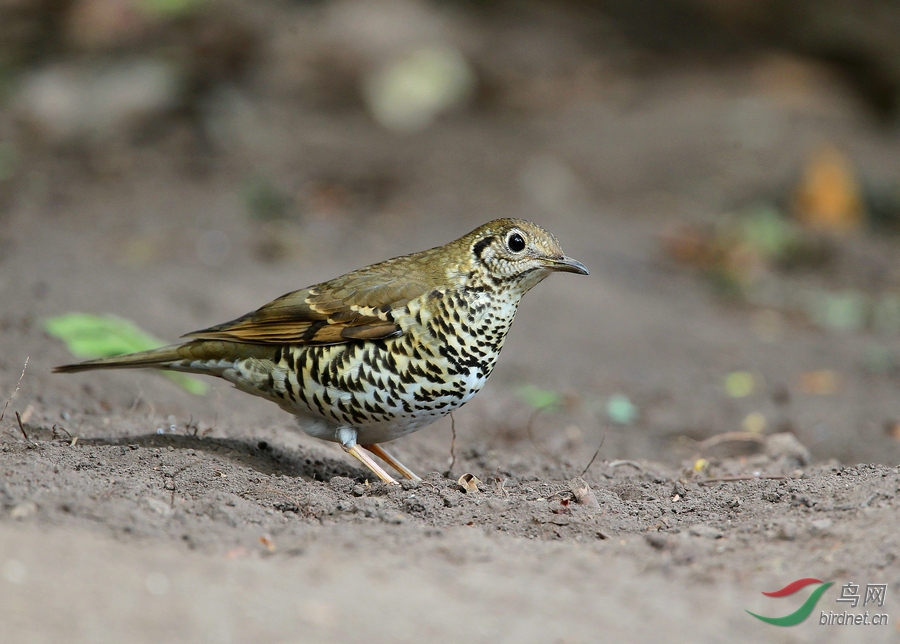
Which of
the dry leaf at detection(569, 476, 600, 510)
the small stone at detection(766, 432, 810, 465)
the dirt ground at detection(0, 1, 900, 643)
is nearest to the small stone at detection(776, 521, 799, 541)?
the dirt ground at detection(0, 1, 900, 643)

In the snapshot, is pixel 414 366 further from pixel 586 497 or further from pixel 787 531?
pixel 787 531

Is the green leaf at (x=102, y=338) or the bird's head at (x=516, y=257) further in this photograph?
the green leaf at (x=102, y=338)

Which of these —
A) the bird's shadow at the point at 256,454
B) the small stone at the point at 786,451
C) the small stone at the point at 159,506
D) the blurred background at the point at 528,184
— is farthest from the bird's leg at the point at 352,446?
the small stone at the point at 786,451

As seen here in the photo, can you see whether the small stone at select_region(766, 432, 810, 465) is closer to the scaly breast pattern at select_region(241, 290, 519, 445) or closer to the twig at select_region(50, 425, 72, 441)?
the scaly breast pattern at select_region(241, 290, 519, 445)

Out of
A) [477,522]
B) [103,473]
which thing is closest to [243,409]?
[103,473]

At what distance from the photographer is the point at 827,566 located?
10.9ft

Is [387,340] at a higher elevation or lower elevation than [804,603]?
higher

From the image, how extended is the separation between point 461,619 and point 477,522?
3.19ft

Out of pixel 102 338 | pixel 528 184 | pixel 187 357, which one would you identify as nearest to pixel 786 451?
pixel 187 357

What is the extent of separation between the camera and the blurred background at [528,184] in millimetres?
7262

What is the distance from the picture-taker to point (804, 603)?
123 inches

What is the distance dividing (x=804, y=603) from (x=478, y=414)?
3.79 metres

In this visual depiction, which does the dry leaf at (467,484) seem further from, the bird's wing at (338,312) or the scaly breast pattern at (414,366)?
the bird's wing at (338,312)

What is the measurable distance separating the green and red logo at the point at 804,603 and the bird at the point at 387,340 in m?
1.64
